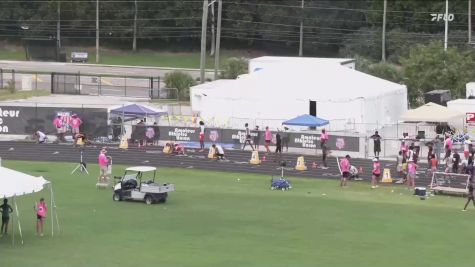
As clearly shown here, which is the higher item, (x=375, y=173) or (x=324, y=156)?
(x=324, y=156)

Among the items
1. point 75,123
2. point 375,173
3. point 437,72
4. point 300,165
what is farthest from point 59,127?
point 437,72

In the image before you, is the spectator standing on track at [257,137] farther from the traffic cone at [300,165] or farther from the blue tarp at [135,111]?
the blue tarp at [135,111]

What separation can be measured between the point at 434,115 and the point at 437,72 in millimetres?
17875

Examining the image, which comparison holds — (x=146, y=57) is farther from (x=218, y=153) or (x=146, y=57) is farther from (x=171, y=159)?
(x=218, y=153)

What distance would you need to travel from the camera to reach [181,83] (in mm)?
79125

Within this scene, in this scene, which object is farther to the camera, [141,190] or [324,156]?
[324,156]

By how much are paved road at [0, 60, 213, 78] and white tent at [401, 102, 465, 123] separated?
40469 millimetres

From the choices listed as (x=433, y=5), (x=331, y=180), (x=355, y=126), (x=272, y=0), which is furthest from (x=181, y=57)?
(x=331, y=180)

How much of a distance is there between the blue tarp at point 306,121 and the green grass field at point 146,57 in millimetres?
54341

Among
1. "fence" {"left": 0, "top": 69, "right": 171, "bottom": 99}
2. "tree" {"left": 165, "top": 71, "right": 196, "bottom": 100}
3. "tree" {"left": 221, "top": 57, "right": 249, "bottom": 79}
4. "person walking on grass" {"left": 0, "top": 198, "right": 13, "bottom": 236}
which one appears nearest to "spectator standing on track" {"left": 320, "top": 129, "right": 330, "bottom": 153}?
"person walking on grass" {"left": 0, "top": 198, "right": 13, "bottom": 236}

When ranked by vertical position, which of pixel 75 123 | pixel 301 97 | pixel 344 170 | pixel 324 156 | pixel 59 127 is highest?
pixel 301 97

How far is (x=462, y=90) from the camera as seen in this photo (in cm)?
7175

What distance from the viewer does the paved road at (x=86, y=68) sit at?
9712 cm

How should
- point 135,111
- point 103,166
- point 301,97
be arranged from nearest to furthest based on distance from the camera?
1. point 103,166
2. point 135,111
3. point 301,97
